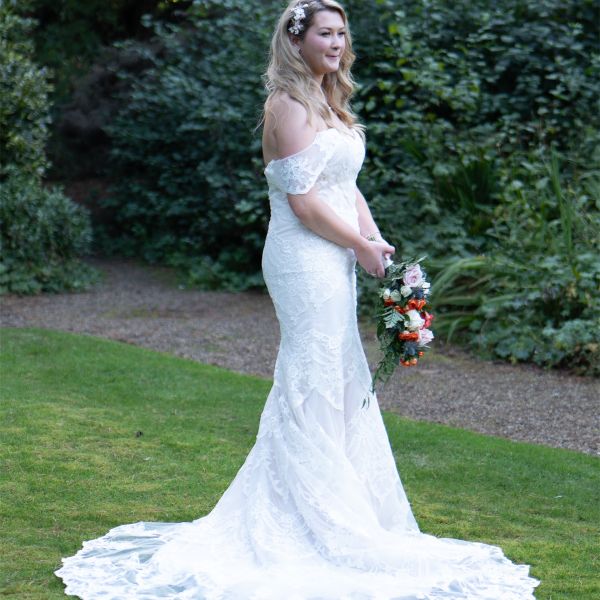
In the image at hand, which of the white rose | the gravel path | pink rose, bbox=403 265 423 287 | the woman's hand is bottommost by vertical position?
the gravel path

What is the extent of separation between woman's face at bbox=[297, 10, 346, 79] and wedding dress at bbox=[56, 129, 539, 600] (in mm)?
262

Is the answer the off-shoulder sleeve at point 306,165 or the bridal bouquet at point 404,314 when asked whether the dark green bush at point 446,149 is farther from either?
the off-shoulder sleeve at point 306,165

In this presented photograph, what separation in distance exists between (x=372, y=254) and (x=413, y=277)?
0.19 meters

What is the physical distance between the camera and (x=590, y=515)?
508 centimetres

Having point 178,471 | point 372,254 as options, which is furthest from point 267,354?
point 372,254

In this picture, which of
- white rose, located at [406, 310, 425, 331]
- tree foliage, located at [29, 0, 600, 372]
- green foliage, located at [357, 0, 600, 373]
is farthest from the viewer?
tree foliage, located at [29, 0, 600, 372]

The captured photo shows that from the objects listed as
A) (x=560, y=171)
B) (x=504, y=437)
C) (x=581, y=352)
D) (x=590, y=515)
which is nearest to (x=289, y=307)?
(x=590, y=515)

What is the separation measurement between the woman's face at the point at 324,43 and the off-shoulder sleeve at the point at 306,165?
0.91 feet

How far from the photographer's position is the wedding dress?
397 cm

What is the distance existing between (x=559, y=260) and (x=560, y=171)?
1.79m

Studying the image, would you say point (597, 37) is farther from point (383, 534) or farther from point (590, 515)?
point (383, 534)

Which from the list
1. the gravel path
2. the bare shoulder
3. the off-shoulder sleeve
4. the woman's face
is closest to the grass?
the gravel path

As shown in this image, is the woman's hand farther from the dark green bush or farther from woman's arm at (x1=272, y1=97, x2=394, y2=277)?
the dark green bush

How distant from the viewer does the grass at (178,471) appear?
14.9 feet
